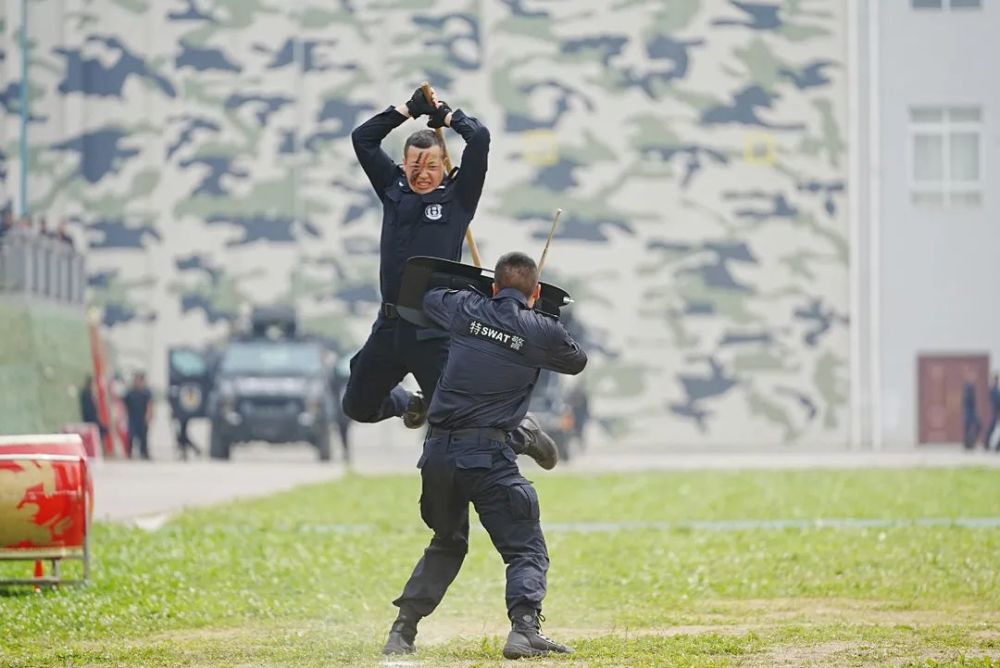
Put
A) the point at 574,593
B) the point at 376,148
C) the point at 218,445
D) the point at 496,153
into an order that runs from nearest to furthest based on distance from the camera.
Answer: the point at 376,148
the point at 574,593
the point at 218,445
the point at 496,153

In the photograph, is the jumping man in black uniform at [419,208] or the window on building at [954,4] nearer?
the jumping man in black uniform at [419,208]

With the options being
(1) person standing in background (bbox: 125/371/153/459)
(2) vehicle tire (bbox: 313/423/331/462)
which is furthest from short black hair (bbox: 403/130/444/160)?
(1) person standing in background (bbox: 125/371/153/459)

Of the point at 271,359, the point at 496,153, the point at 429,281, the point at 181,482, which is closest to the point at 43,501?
the point at 429,281

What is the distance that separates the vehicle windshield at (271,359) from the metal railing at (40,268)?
3.45m

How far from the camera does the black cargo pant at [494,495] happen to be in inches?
348

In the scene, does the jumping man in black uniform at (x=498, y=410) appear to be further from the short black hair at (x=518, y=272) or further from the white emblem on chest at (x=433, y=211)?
the white emblem on chest at (x=433, y=211)

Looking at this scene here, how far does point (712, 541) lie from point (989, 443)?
33703 millimetres

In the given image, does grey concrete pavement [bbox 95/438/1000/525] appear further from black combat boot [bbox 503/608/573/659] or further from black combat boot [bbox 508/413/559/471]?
black combat boot [bbox 503/608/573/659]

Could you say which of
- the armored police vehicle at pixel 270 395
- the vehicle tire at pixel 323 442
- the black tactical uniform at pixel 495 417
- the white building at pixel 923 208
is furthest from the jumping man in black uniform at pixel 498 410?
the white building at pixel 923 208

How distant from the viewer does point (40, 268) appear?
1336 inches

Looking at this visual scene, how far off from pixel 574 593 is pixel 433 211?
421cm

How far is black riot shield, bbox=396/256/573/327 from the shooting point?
29.3ft

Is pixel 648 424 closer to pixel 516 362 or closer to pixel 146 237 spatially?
pixel 146 237

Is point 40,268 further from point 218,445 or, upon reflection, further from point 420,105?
point 420,105
